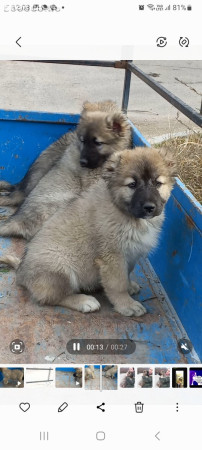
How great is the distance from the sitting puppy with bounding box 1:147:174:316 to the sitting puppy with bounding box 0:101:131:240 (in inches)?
24.8

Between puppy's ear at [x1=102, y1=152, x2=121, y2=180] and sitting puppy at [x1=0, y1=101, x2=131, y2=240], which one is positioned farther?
sitting puppy at [x1=0, y1=101, x2=131, y2=240]

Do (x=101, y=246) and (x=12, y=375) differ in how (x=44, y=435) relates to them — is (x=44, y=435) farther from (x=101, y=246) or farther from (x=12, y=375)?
(x=101, y=246)

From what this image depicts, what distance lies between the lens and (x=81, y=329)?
2.44m

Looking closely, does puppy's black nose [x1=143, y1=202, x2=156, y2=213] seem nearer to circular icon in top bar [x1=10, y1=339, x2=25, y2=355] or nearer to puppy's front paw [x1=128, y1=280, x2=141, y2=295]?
puppy's front paw [x1=128, y1=280, x2=141, y2=295]

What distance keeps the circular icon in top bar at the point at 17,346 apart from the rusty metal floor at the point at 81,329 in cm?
7

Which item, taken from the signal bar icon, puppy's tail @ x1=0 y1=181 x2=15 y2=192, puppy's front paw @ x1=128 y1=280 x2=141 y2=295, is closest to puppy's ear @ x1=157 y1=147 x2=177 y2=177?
puppy's front paw @ x1=128 y1=280 x2=141 y2=295

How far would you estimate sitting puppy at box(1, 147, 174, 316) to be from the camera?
8.16 feet

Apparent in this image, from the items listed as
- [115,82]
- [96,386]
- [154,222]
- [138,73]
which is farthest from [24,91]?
[96,386]

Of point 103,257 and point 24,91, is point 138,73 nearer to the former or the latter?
point 103,257

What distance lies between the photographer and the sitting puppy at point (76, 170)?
329 centimetres

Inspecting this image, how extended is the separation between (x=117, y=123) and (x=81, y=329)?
58.6 inches

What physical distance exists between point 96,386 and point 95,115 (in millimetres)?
2039
